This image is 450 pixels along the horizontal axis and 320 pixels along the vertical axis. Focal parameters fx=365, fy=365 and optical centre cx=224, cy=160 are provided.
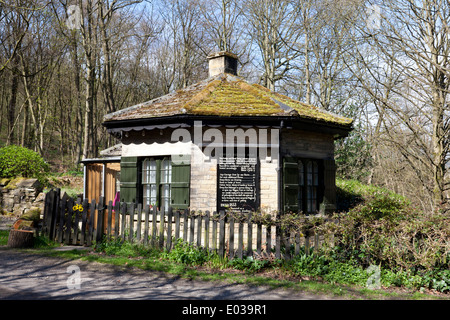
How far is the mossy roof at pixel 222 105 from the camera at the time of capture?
9.69 meters

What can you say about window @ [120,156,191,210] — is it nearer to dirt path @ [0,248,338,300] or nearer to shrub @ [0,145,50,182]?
dirt path @ [0,248,338,300]

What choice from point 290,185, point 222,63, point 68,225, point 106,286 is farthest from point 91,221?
point 222,63

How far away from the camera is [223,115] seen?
959 centimetres

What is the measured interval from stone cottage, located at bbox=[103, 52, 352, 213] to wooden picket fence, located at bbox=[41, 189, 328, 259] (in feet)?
2.71

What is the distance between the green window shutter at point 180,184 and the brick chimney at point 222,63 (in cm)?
477

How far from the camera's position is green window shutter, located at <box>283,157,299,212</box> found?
991 cm

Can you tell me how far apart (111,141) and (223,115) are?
2926 cm

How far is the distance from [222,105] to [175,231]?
370 centimetres

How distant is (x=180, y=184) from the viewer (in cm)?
991

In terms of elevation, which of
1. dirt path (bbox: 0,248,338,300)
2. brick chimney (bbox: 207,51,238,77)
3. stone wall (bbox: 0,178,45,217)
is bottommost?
dirt path (bbox: 0,248,338,300)

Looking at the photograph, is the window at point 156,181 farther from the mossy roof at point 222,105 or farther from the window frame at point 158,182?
the mossy roof at point 222,105

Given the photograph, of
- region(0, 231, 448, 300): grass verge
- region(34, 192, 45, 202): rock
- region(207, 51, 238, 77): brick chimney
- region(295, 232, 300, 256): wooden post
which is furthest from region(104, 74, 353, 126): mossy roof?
region(34, 192, 45, 202): rock

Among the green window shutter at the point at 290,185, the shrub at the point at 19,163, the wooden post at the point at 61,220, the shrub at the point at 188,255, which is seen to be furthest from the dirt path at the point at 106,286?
the shrub at the point at 19,163

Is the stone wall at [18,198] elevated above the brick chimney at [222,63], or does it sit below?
below
